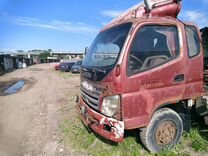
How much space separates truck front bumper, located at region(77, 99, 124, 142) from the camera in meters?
3.56

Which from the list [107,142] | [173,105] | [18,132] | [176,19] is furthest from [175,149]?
[18,132]

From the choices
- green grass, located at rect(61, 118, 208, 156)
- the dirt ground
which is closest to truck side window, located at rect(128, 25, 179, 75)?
green grass, located at rect(61, 118, 208, 156)

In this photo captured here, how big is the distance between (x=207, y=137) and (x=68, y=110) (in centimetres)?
449

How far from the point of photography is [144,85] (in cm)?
371

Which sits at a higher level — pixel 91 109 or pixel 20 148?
pixel 91 109

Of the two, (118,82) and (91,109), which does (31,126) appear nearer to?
(91,109)

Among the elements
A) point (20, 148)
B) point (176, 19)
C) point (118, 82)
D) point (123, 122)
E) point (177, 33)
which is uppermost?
point (176, 19)

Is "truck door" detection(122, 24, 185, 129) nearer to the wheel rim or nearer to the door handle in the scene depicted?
the door handle

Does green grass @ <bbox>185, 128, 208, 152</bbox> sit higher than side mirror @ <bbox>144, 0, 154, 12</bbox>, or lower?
lower

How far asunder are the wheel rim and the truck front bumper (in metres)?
0.94

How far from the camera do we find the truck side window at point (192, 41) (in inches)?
166

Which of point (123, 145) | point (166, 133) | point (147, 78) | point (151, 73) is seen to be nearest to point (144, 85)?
point (147, 78)

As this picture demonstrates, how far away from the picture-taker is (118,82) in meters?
3.51

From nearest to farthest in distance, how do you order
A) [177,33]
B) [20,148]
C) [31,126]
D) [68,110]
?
[177,33] → [20,148] → [31,126] → [68,110]
